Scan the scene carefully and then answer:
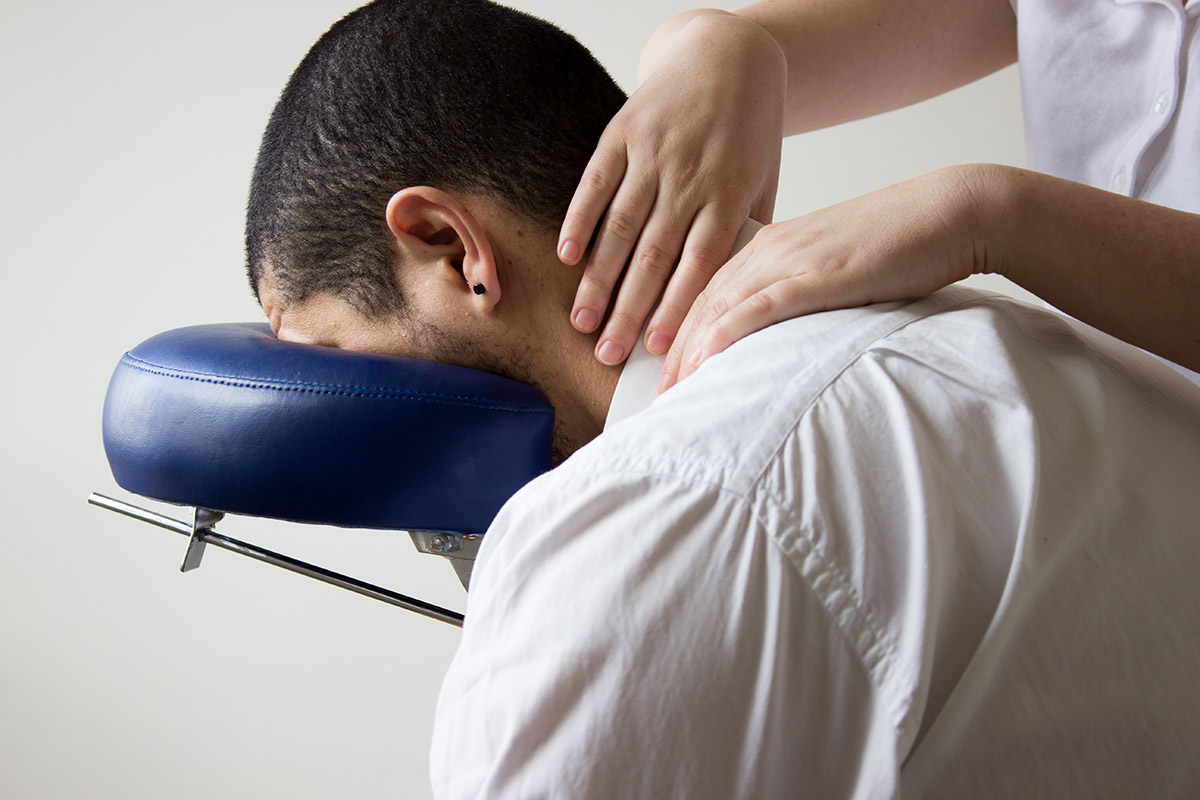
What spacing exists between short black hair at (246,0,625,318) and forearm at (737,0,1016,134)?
14.7 inches

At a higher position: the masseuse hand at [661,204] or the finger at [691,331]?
the masseuse hand at [661,204]

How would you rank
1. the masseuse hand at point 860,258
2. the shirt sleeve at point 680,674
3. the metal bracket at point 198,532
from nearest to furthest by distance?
1. the shirt sleeve at point 680,674
2. the masseuse hand at point 860,258
3. the metal bracket at point 198,532

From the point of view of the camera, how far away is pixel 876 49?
46.7 inches

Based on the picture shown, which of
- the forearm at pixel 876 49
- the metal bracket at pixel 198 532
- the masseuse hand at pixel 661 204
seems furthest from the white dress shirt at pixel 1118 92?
the metal bracket at pixel 198 532

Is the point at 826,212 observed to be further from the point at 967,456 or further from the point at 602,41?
the point at 602,41

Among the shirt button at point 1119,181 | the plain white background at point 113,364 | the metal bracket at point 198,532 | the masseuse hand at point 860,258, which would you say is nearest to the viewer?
the masseuse hand at point 860,258

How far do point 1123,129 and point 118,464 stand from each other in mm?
1140

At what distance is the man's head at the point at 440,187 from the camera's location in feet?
A: 2.54

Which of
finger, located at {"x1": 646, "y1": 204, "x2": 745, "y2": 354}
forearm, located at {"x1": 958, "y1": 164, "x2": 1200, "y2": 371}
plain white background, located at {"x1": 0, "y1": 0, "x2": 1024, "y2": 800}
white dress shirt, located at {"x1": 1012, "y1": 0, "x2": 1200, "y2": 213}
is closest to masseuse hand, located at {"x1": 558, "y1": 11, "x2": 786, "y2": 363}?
finger, located at {"x1": 646, "y1": 204, "x2": 745, "y2": 354}

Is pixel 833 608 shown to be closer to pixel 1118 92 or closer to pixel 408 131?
pixel 408 131

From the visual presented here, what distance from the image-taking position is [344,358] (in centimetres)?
72

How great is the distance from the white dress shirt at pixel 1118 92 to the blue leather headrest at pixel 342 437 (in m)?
0.77

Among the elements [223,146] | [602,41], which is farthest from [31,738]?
[602,41]

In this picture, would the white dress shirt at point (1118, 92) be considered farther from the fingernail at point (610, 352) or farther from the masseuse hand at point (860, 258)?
the fingernail at point (610, 352)
